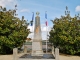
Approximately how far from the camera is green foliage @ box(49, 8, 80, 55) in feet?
65.5

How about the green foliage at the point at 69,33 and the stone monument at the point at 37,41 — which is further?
the green foliage at the point at 69,33

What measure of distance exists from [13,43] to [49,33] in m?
6.86

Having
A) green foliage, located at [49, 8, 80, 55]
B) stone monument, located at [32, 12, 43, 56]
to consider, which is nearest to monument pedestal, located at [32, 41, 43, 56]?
stone monument, located at [32, 12, 43, 56]

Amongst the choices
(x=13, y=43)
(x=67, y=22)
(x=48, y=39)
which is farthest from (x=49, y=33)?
(x=13, y=43)

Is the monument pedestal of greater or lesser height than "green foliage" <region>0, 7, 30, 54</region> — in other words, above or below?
below

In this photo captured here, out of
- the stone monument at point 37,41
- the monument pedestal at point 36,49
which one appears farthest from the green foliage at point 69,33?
the monument pedestal at point 36,49

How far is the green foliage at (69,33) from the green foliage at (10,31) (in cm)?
485

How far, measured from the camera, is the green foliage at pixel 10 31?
66.2 feet

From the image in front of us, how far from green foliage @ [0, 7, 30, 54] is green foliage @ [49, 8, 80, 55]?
4847mm

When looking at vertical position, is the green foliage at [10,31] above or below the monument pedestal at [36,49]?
above

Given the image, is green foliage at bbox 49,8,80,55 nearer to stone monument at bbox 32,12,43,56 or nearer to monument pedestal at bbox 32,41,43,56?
stone monument at bbox 32,12,43,56

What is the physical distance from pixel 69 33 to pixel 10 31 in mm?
7881

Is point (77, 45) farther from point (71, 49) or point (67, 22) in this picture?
point (67, 22)

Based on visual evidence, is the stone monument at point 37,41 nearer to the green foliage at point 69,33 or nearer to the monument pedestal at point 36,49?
the monument pedestal at point 36,49
